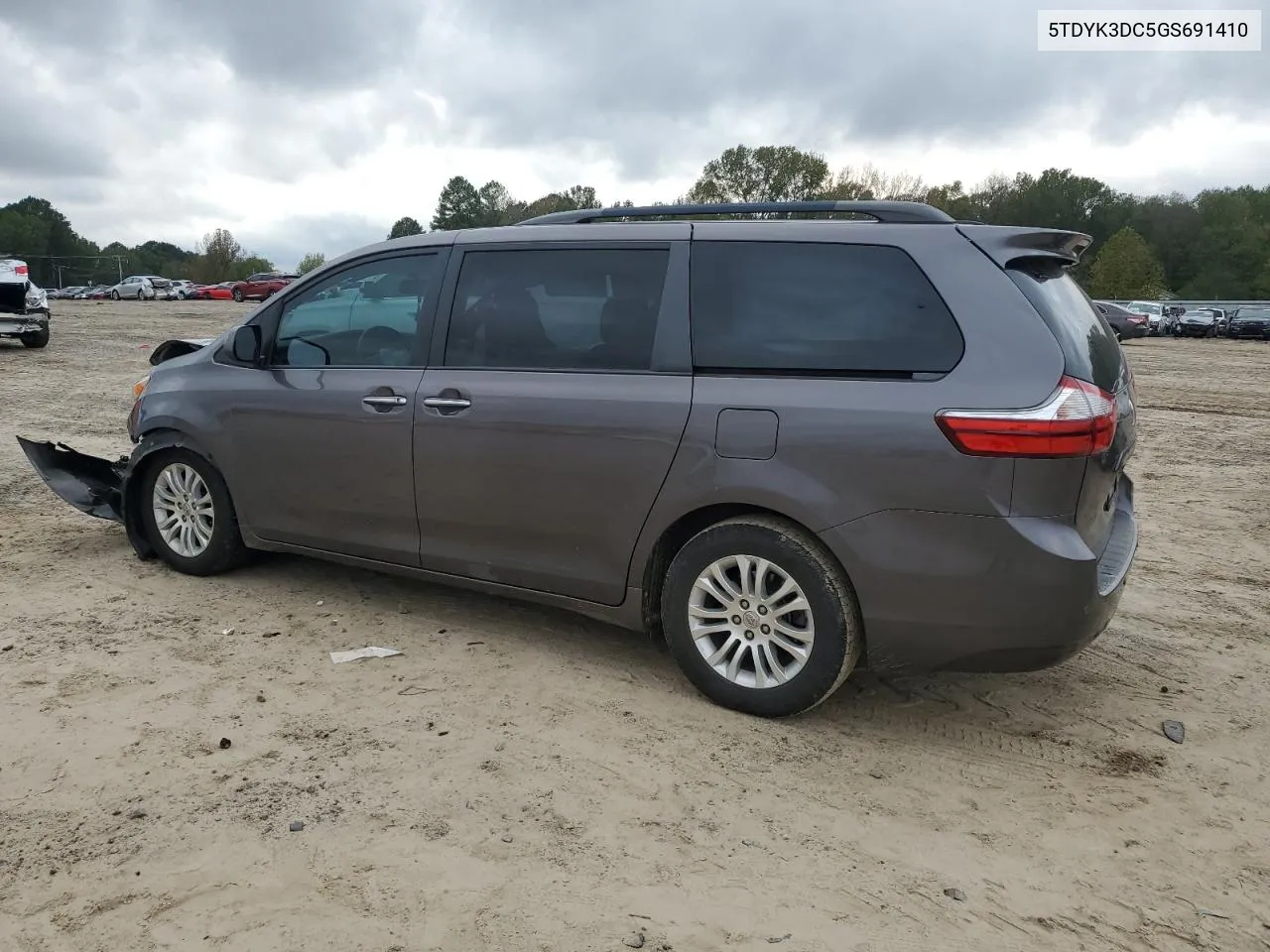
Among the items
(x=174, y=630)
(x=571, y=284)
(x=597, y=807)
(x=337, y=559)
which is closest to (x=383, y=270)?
(x=571, y=284)

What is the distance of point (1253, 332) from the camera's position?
41062 mm

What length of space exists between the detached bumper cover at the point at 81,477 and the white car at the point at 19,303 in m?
13.8

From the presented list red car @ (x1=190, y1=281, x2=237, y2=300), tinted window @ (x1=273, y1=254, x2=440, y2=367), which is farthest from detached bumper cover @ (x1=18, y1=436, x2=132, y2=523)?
red car @ (x1=190, y1=281, x2=237, y2=300)

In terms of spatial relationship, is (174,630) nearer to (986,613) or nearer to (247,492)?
(247,492)

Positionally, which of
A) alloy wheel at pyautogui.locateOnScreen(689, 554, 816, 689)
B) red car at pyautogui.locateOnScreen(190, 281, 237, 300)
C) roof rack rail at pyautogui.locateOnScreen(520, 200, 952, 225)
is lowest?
alloy wheel at pyautogui.locateOnScreen(689, 554, 816, 689)

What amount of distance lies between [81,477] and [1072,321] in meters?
5.50

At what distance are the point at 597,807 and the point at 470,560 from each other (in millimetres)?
1535

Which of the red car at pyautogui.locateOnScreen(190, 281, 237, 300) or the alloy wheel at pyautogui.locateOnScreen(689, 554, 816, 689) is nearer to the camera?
the alloy wheel at pyautogui.locateOnScreen(689, 554, 816, 689)

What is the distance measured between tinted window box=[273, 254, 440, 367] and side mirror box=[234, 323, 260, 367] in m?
0.10

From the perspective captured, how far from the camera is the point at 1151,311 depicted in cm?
4566

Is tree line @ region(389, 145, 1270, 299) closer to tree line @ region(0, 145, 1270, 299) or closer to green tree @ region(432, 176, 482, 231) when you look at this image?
tree line @ region(0, 145, 1270, 299)

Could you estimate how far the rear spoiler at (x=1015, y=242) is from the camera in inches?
140

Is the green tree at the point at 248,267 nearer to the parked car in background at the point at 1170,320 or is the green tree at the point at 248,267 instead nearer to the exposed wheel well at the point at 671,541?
the parked car in background at the point at 1170,320

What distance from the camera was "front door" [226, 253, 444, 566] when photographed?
4.59m
